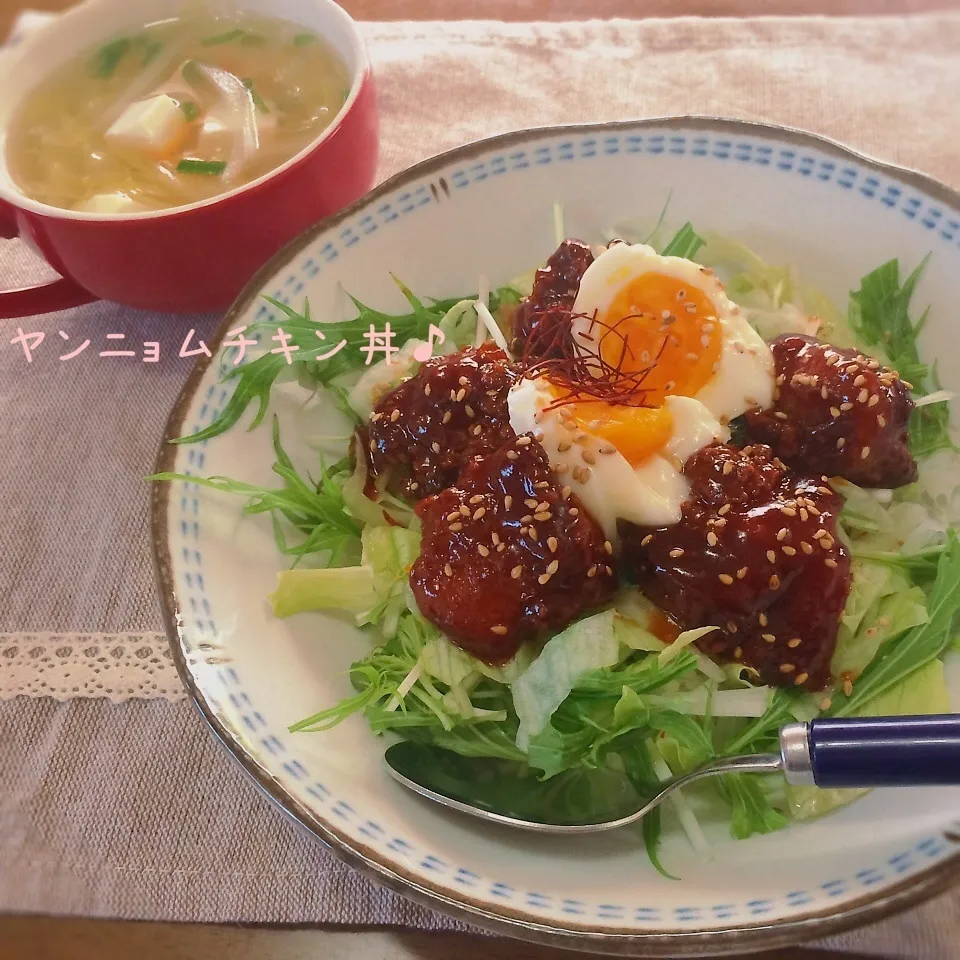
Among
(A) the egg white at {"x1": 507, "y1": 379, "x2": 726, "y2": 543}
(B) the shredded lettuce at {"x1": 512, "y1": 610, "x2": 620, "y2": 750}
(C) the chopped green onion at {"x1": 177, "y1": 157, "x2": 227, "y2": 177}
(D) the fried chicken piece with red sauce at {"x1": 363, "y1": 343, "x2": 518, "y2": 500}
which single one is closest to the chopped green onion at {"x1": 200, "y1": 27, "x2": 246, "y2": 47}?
(C) the chopped green onion at {"x1": 177, "y1": 157, "x2": 227, "y2": 177}

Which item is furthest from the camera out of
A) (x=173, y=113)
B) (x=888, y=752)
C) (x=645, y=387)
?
(x=173, y=113)

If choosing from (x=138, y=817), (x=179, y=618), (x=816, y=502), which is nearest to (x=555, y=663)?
(x=816, y=502)

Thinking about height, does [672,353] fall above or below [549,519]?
above

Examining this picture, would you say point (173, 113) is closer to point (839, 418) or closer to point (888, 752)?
point (839, 418)

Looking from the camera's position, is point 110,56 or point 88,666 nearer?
point 88,666

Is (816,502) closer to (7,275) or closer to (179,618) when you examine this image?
(179,618)

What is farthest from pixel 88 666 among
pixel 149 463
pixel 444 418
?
pixel 444 418

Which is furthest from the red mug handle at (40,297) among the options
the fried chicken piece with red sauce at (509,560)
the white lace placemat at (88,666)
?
the fried chicken piece with red sauce at (509,560)
